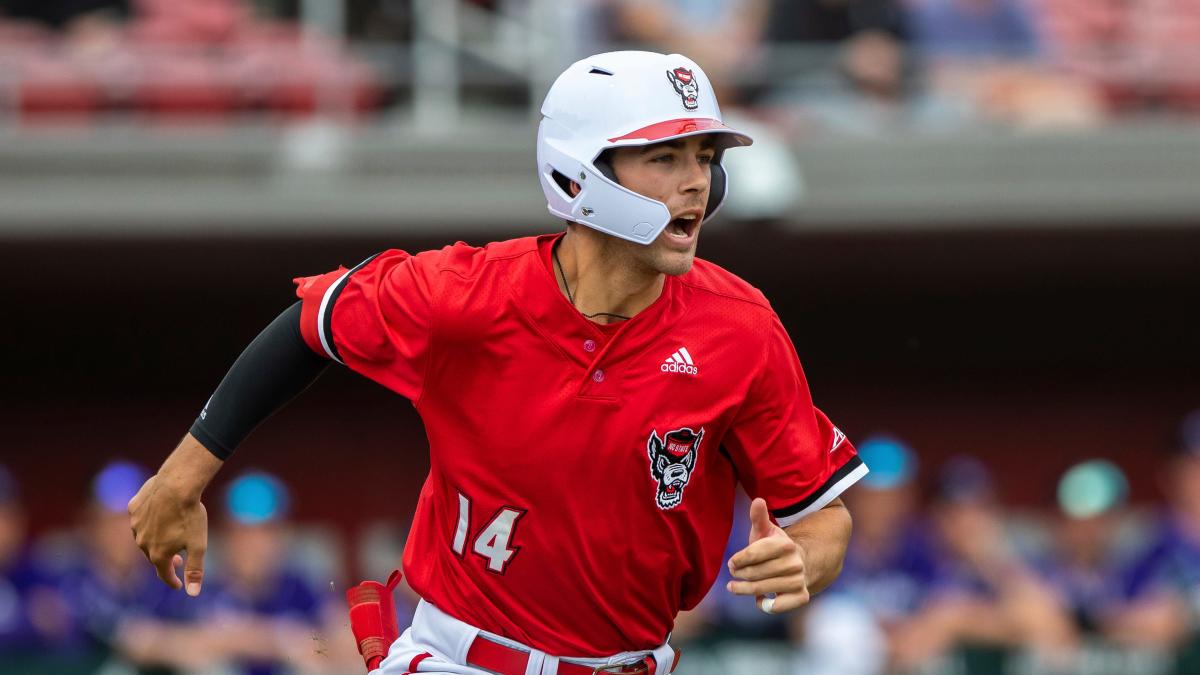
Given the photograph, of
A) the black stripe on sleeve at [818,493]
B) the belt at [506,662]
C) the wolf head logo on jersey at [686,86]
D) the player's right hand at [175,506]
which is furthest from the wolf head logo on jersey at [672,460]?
the player's right hand at [175,506]

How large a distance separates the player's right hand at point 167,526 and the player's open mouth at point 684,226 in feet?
4.30

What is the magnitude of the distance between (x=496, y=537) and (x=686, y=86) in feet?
3.77

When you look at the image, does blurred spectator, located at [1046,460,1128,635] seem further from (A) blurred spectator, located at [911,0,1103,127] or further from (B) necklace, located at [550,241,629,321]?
(B) necklace, located at [550,241,629,321]

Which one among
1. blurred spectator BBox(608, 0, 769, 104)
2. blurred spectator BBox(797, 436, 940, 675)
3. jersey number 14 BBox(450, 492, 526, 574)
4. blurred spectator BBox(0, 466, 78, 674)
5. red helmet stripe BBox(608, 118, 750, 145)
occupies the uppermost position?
red helmet stripe BBox(608, 118, 750, 145)

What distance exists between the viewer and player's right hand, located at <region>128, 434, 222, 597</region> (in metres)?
4.28

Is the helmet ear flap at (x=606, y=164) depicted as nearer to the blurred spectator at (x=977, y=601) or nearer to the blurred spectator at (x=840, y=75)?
the blurred spectator at (x=977, y=601)

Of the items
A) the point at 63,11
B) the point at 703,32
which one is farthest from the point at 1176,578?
the point at 63,11

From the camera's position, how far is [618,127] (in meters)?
4.12

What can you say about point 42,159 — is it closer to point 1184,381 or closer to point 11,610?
point 11,610

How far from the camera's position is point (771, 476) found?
4.23 metres

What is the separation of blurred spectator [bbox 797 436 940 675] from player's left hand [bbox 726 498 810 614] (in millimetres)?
4173

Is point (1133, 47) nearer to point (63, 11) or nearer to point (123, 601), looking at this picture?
point (63, 11)

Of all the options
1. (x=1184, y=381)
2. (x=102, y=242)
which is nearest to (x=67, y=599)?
(x=102, y=242)

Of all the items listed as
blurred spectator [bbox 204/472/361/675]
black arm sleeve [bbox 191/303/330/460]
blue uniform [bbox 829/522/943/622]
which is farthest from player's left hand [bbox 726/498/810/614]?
blue uniform [bbox 829/522/943/622]
